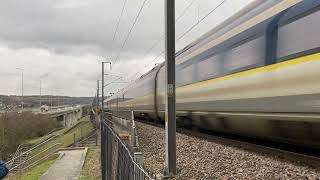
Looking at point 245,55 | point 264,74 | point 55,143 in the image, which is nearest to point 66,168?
point 245,55

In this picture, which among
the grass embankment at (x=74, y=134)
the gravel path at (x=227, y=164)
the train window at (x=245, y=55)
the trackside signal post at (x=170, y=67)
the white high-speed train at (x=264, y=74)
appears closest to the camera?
the gravel path at (x=227, y=164)

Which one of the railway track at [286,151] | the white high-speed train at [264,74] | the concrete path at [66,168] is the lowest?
the concrete path at [66,168]

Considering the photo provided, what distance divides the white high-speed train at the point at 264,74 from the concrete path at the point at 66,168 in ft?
47.8

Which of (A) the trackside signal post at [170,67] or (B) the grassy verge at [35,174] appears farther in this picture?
(B) the grassy verge at [35,174]

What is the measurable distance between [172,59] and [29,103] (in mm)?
154944

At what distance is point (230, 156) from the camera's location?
27.2 feet

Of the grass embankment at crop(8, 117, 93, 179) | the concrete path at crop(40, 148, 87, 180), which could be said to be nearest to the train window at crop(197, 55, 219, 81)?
the concrete path at crop(40, 148, 87, 180)

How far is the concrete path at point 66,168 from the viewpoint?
25.2 m

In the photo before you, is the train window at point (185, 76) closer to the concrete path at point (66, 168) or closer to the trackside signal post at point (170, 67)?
the trackside signal post at point (170, 67)

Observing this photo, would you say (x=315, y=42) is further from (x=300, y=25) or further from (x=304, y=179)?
(x=304, y=179)

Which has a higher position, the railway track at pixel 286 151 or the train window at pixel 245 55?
the train window at pixel 245 55

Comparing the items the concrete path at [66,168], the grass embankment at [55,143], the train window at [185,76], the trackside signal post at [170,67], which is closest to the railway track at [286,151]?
the trackside signal post at [170,67]

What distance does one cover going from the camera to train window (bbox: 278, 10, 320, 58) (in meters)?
6.41

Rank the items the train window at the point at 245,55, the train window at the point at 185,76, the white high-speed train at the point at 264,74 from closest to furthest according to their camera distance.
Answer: the white high-speed train at the point at 264,74
the train window at the point at 245,55
the train window at the point at 185,76
